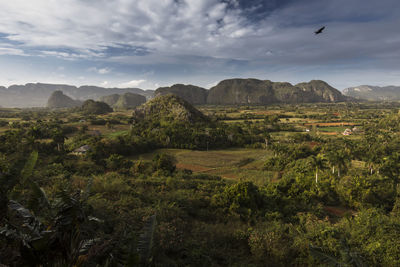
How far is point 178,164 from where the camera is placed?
155ft

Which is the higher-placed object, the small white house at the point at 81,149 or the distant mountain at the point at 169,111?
the distant mountain at the point at 169,111

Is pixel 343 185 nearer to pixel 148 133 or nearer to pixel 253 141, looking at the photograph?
pixel 253 141

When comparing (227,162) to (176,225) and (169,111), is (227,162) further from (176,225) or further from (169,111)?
(169,111)

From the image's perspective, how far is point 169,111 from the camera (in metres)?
99.7

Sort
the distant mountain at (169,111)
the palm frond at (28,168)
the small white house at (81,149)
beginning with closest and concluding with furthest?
the palm frond at (28,168), the small white house at (81,149), the distant mountain at (169,111)

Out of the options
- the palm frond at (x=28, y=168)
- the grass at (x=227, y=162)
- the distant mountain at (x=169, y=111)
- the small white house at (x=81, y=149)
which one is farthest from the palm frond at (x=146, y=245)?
the distant mountain at (x=169, y=111)

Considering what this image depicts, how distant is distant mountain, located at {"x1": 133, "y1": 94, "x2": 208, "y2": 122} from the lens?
92.2 metres

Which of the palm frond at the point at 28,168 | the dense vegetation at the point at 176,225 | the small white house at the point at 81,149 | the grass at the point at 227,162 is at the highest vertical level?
the palm frond at the point at 28,168

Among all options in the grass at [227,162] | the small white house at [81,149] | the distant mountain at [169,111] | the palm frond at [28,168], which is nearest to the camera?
the palm frond at [28,168]

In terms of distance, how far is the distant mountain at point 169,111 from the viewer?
92188 millimetres

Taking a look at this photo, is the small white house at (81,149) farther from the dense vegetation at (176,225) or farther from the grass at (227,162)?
the dense vegetation at (176,225)

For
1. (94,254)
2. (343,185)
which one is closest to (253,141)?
(343,185)

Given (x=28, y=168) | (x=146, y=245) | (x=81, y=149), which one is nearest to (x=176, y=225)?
(x=146, y=245)

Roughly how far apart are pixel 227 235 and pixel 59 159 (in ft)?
94.8
